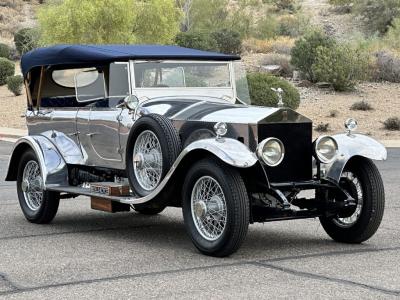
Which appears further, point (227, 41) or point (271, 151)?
point (227, 41)

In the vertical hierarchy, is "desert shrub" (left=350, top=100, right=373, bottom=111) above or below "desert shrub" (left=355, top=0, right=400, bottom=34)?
below

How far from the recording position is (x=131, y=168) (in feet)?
28.5

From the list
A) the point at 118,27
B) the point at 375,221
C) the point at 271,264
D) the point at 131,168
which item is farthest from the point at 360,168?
the point at 118,27

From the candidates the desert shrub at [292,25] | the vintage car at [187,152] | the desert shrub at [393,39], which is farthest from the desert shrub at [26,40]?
the vintage car at [187,152]

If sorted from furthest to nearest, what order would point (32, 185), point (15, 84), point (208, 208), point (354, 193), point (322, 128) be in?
1. point (15, 84)
2. point (322, 128)
3. point (32, 185)
4. point (354, 193)
5. point (208, 208)

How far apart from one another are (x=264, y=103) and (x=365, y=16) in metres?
33.3

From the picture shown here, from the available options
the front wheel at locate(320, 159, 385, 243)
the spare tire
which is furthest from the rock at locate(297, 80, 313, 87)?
the spare tire

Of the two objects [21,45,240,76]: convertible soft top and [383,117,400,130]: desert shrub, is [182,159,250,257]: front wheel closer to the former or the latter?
[21,45,240,76]: convertible soft top

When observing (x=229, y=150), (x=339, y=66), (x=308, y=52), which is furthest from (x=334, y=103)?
(x=229, y=150)

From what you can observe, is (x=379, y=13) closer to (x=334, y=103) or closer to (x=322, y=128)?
(x=334, y=103)

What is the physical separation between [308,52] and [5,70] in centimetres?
1364

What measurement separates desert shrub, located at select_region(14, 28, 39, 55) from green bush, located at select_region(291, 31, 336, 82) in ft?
46.6

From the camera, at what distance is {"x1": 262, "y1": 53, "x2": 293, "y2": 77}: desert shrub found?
111 feet

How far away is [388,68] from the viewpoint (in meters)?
32.6
